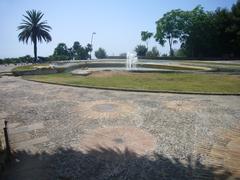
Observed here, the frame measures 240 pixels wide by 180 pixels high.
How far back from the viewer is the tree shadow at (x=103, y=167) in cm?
503

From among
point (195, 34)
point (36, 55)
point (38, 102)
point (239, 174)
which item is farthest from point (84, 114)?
point (195, 34)

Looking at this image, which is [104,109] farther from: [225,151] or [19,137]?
[225,151]

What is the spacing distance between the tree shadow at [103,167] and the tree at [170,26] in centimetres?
4286

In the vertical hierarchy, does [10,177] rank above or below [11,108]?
below

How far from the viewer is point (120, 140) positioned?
675 centimetres

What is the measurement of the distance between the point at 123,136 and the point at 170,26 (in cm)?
4252

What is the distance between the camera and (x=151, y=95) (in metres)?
12.4

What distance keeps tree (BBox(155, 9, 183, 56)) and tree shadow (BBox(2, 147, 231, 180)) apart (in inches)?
1687

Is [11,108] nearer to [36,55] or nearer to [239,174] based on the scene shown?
[239,174]

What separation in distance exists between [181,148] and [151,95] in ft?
20.6

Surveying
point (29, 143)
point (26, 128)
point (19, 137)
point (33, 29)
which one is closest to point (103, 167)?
point (29, 143)

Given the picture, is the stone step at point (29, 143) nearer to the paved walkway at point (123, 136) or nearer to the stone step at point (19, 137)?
the paved walkway at point (123, 136)

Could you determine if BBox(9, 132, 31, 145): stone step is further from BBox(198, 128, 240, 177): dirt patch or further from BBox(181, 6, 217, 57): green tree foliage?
BBox(181, 6, 217, 57): green tree foliage

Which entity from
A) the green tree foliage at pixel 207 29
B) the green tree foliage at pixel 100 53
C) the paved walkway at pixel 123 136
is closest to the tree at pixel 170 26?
the green tree foliage at pixel 207 29
